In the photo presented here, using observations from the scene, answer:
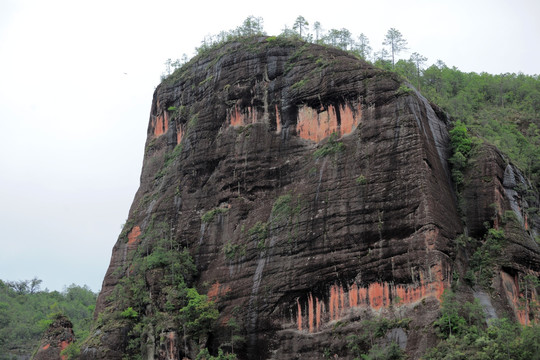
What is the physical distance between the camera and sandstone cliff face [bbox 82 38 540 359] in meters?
30.5

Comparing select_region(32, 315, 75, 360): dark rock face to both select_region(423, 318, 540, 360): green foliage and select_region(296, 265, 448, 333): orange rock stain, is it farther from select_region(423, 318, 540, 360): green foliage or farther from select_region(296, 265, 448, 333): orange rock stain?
select_region(423, 318, 540, 360): green foliage

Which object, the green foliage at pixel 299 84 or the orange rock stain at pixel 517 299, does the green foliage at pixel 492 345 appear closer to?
the orange rock stain at pixel 517 299

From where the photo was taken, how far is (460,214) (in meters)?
33.3

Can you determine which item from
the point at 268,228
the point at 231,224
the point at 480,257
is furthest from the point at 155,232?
the point at 480,257

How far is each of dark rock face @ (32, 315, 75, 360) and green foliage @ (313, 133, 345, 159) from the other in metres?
17.7

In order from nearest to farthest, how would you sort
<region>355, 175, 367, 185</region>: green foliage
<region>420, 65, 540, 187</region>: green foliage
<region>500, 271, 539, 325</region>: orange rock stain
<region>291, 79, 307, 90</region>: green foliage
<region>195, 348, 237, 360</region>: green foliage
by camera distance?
<region>500, 271, 539, 325</region>: orange rock stain, <region>355, 175, 367, 185</region>: green foliage, <region>195, 348, 237, 360</region>: green foliage, <region>291, 79, 307, 90</region>: green foliage, <region>420, 65, 540, 187</region>: green foliage

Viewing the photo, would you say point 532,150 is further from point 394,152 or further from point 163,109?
point 163,109

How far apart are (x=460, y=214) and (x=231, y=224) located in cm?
1226

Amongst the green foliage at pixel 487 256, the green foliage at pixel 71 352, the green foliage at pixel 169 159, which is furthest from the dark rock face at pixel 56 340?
the green foliage at pixel 487 256

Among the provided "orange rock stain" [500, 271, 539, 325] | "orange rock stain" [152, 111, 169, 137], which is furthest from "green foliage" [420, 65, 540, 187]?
"orange rock stain" [152, 111, 169, 137]

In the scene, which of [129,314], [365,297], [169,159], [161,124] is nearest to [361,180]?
[365,297]

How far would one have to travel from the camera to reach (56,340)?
38.9 metres

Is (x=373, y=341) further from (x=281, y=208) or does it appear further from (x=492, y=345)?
(x=281, y=208)

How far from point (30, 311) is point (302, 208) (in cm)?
4425
